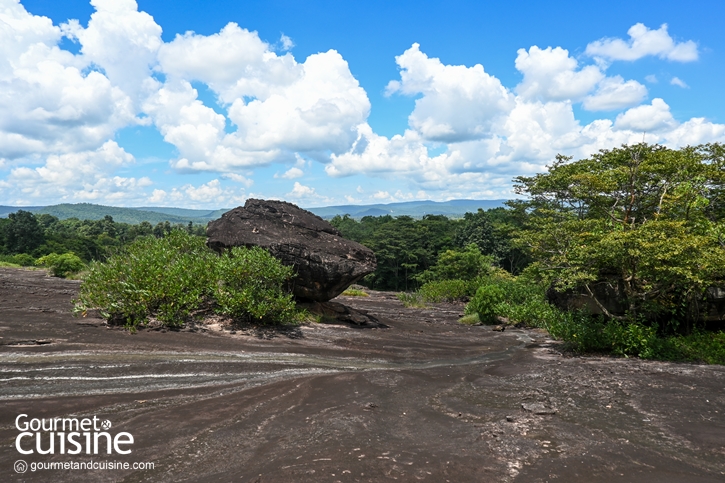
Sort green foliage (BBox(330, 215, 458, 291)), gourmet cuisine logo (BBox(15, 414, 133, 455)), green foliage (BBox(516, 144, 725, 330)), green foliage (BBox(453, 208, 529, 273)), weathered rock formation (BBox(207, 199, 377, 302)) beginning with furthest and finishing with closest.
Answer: green foliage (BBox(330, 215, 458, 291)) → green foliage (BBox(453, 208, 529, 273)) → weathered rock formation (BBox(207, 199, 377, 302)) → green foliage (BBox(516, 144, 725, 330)) → gourmet cuisine logo (BBox(15, 414, 133, 455))

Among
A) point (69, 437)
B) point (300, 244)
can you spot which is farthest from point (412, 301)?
point (69, 437)

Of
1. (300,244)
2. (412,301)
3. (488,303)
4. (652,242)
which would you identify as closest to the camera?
(652,242)

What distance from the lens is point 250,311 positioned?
598 inches

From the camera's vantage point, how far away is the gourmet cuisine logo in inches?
239

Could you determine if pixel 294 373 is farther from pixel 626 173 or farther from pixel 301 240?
pixel 626 173

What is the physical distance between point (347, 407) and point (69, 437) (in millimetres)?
4162

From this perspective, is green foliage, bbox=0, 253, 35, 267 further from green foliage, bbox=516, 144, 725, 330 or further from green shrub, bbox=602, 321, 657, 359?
green shrub, bbox=602, 321, 657, 359

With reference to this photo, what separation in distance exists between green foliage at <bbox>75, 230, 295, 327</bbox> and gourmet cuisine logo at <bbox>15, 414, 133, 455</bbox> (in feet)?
23.6

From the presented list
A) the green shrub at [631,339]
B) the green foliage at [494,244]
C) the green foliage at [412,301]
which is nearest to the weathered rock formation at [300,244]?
the green shrub at [631,339]

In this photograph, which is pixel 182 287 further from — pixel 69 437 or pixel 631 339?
pixel 631 339

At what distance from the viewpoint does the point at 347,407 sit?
7.89 m

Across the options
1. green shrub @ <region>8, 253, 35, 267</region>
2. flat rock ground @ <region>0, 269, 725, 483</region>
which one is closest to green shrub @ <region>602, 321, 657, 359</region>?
flat rock ground @ <region>0, 269, 725, 483</region>

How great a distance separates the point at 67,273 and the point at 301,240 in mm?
21049

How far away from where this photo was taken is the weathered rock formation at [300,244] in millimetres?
18172
